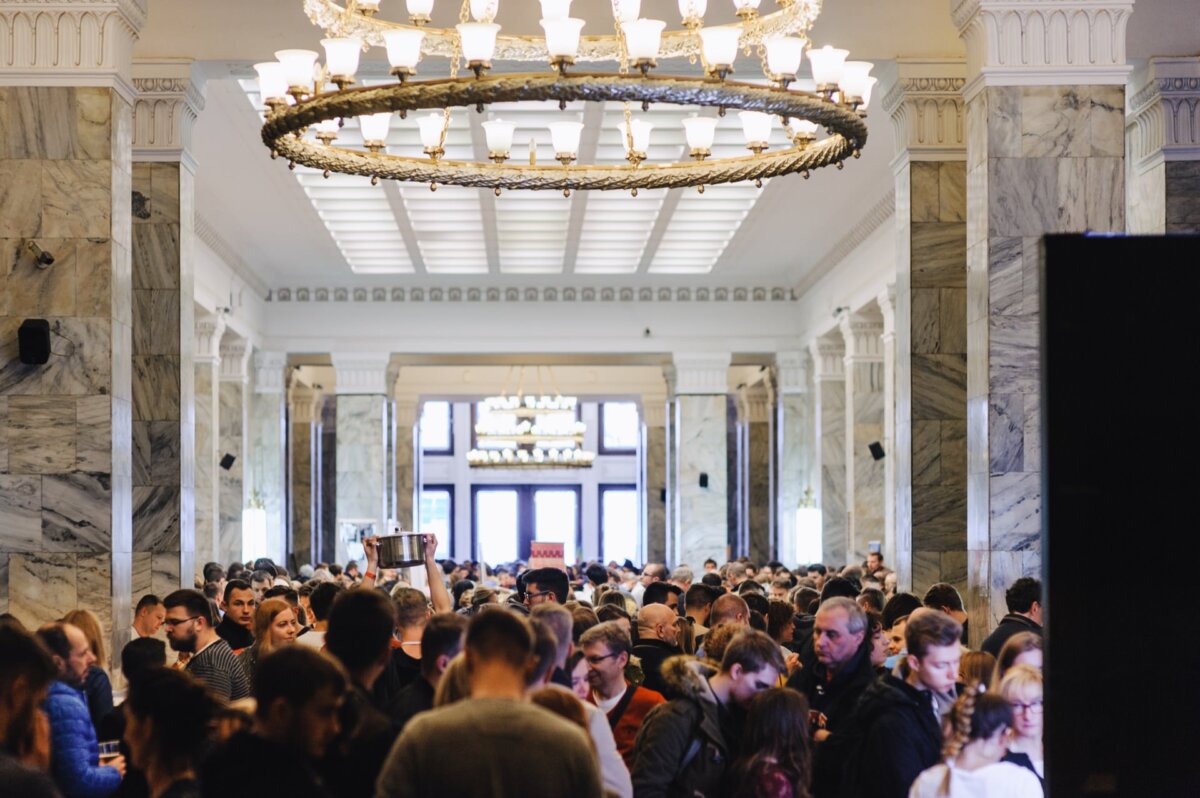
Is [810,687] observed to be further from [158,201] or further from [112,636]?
[158,201]

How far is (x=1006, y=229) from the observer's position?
936 centimetres

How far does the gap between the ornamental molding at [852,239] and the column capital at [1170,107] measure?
5621mm

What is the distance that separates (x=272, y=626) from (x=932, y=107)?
267 inches

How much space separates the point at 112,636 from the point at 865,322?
14.4 m

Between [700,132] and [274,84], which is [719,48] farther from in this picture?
[274,84]

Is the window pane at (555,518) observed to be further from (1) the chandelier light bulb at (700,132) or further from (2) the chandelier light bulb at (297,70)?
(2) the chandelier light bulb at (297,70)

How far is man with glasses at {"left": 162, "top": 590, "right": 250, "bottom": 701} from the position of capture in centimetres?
638

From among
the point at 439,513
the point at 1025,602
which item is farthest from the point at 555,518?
the point at 1025,602

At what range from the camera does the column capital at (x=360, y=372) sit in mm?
26531

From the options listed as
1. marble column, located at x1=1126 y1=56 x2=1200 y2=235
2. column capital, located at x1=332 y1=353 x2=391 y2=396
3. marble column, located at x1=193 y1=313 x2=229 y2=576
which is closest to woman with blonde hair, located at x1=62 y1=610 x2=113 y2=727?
marble column, located at x1=1126 y1=56 x2=1200 y2=235

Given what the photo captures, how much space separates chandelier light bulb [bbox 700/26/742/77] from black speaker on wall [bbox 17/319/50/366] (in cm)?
415

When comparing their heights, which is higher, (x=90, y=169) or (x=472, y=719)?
(x=90, y=169)

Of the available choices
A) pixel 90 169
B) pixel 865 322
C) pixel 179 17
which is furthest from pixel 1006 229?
pixel 865 322

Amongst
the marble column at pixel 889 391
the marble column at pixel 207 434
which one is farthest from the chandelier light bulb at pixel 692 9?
the marble column at pixel 207 434
